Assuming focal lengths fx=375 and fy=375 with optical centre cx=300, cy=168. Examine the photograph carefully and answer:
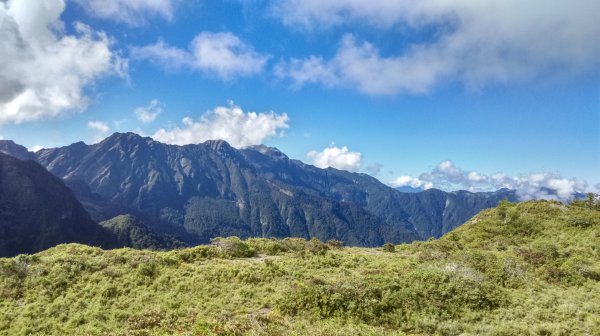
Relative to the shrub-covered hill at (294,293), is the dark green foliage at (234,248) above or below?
above

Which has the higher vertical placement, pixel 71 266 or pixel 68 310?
pixel 71 266

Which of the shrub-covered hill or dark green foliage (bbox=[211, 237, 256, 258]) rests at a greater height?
dark green foliage (bbox=[211, 237, 256, 258])

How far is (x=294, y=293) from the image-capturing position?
837 inches

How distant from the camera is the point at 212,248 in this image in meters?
32.0

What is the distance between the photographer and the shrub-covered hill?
18172 mm

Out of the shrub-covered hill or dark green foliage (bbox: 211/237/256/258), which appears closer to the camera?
the shrub-covered hill

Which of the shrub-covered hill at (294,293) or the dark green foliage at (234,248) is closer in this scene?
the shrub-covered hill at (294,293)

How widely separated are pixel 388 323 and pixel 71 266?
20357 mm

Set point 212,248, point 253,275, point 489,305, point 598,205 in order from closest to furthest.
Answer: point 489,305, point 253,275, point 212,248, point 598,205

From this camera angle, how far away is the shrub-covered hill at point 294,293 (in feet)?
59.6

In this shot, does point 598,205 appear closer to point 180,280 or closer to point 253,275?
point 253,275

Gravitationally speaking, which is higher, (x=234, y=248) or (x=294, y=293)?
(x=234, y=248)

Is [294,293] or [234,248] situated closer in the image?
[294,293]

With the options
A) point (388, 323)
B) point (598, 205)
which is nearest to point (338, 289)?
point (388, 323)
